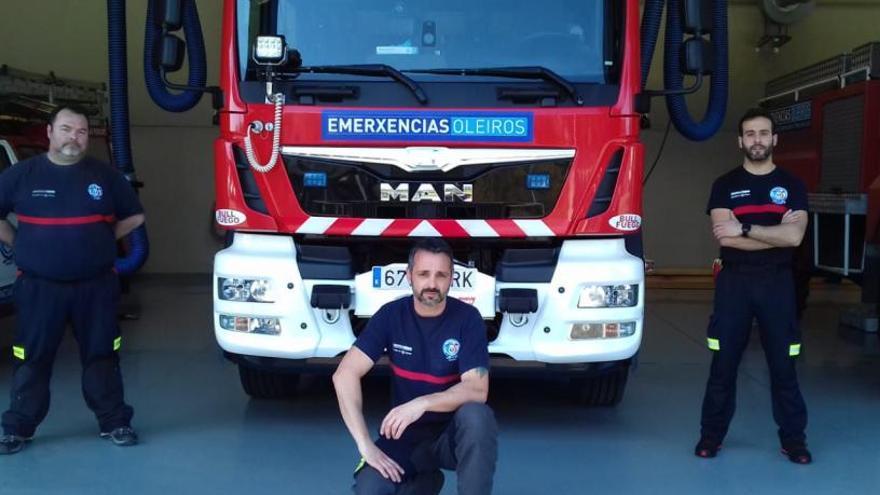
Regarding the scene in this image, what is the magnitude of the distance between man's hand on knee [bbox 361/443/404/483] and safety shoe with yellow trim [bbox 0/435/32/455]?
90.6 inches

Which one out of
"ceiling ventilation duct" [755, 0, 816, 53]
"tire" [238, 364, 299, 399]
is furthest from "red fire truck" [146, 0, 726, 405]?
"ceiling ventilation duct" [755, 0, 816, 53]

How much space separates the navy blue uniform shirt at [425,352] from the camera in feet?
11.3

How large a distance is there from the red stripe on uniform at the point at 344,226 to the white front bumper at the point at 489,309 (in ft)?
0.73

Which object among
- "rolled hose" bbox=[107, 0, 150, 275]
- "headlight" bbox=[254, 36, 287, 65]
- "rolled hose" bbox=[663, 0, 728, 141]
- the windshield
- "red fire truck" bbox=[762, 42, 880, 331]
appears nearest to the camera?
"headlight" bbox=[254, 36, 287, 65]

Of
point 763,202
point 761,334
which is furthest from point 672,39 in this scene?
point 761,334

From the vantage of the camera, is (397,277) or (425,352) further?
(397,277)

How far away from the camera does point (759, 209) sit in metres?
4.52

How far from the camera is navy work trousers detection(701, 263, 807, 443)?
449 centimetres

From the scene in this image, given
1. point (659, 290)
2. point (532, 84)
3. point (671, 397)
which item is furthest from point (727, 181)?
point (659, 290)

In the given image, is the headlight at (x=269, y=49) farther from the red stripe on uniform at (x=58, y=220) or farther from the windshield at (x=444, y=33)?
the red stripe on uniform at (x=58, y=220)

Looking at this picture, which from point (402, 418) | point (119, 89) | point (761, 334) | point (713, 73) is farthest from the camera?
point (119, 89)

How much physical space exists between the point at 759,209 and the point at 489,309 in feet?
4.58

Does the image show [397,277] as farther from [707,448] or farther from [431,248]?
[707,448]

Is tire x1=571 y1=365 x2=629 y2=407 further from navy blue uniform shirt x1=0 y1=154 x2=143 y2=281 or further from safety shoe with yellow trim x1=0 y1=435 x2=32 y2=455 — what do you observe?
safety shoe with yellow trim x1=0 y1=435 x2=32 y2=455
